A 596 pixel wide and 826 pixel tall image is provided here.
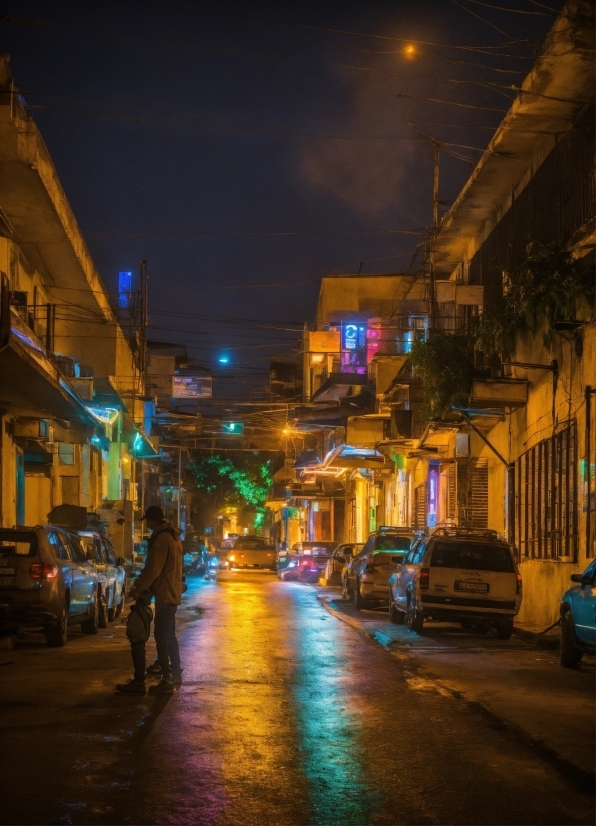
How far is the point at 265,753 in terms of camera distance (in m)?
8.15

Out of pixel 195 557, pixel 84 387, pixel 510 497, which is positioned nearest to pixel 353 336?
pixel 84 387

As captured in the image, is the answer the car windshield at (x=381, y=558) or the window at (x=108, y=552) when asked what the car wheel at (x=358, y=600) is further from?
the window at (x=108, y=552)

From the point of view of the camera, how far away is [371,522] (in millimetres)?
52000

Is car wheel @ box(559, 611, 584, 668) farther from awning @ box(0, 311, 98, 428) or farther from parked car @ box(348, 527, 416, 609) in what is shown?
parked car @ box(348, 527, 416, 609)

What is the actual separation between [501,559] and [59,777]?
13.7 m

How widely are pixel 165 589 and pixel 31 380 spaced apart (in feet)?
35.7

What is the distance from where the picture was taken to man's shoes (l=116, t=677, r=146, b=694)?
36.2ft

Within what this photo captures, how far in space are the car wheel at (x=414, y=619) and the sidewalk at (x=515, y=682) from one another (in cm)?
20

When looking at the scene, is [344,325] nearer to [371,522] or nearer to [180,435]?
[371,522]

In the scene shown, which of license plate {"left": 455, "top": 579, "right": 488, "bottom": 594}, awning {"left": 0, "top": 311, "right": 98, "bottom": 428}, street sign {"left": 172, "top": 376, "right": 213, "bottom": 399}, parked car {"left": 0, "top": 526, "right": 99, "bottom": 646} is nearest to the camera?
parked car {"left": 0, "top": 526, "right": 99, "bottom": 646}

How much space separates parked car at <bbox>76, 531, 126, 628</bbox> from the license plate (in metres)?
6.60

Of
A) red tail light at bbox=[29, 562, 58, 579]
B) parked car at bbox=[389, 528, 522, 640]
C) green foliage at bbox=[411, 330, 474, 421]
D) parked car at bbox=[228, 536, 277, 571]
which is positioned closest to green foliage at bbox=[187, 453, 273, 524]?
parked car at bbox=[228, 536, 277, 571]

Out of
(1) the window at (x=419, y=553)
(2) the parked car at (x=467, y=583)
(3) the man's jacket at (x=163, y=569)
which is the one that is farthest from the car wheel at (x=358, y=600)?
A: (3) the man's jacket at (x=163, y=569)

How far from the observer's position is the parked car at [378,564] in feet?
86.5
